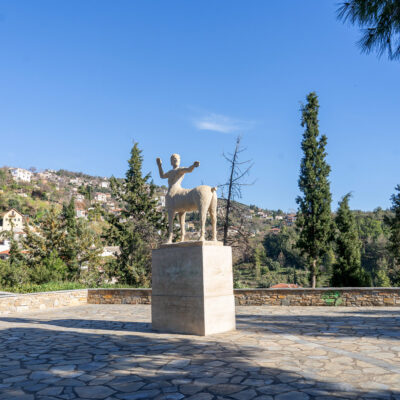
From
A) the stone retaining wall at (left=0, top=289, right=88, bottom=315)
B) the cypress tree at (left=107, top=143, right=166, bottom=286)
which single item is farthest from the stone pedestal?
the cypress tree at (left=107, top=143, right=166, bottom=286)

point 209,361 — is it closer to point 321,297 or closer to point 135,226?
point 321,297

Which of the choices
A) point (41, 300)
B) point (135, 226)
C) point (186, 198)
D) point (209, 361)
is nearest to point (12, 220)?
point (135, 226)

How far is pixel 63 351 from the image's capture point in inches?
243

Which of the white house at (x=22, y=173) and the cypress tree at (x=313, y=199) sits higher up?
the white house at (x=22, y=173)

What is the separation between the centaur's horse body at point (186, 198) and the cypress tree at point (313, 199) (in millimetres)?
14064

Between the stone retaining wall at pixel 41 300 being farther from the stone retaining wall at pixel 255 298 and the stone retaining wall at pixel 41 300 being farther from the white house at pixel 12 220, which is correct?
the white house at pixel 12 220

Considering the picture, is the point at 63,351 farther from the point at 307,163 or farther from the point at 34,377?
the point at 307,163

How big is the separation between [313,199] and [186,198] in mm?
14736

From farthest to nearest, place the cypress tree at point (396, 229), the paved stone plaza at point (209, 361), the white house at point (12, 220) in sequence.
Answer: the white house at point (12, 220) < the cypress tree at point (396, 229) < the paved stone plaza at point (209, 361)

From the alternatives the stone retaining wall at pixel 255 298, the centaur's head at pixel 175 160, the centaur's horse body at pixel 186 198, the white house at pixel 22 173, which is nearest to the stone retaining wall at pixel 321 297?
the stone retaining wall at pixel 255 298

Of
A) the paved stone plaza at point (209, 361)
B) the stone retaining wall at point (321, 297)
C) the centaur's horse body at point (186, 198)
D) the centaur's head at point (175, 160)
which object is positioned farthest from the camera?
the stone retaining wall at point (321, 297)

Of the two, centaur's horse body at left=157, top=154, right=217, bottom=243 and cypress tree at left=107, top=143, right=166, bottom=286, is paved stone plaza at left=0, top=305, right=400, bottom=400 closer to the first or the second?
centaur's horse body at left=157, top=154, right=217, bottom=243

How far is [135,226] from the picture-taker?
23.1 m

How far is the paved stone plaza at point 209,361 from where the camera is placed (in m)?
3.94
